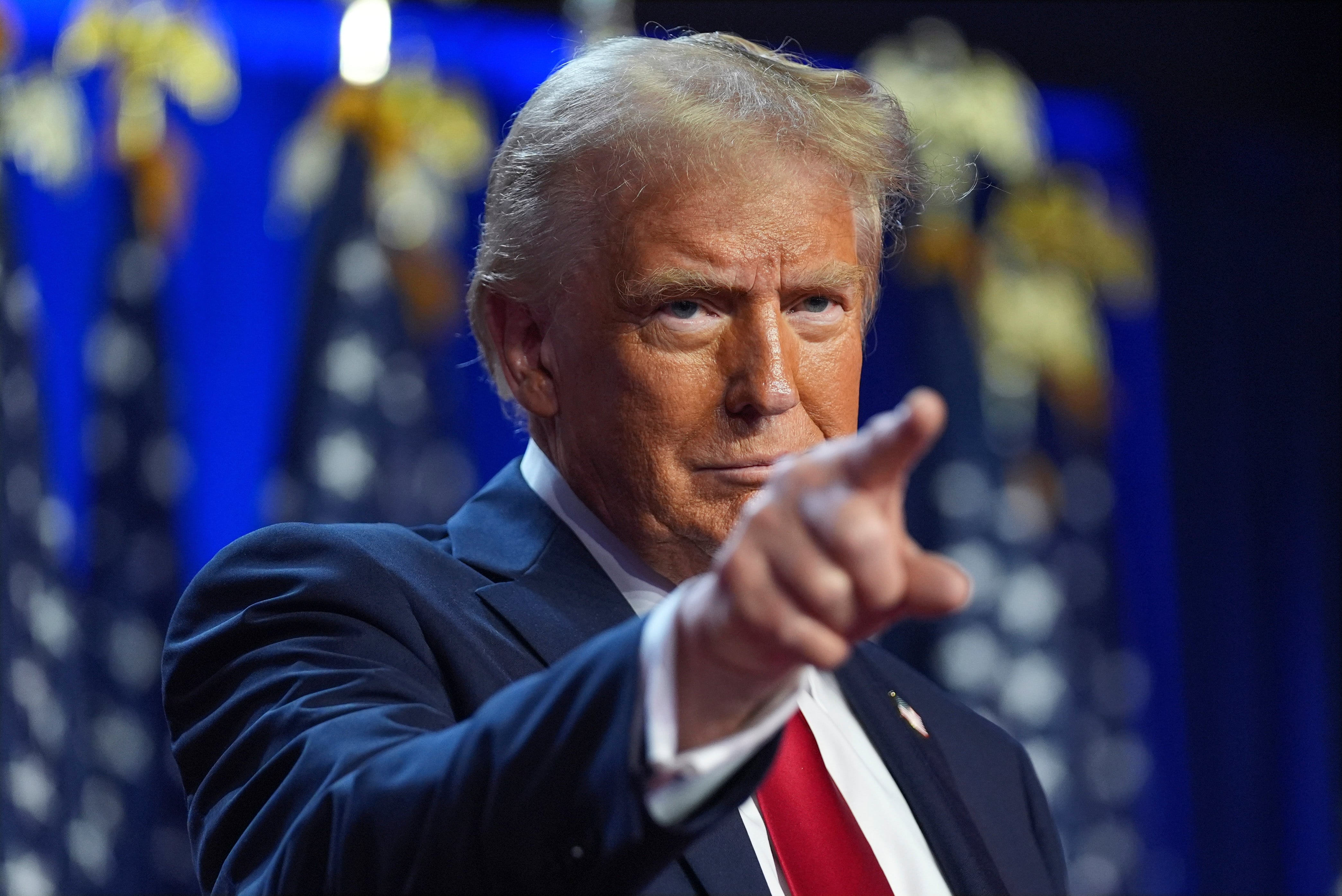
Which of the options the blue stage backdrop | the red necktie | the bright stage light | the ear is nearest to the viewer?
the red necktie

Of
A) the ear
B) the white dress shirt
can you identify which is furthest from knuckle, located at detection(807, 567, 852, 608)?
the ear

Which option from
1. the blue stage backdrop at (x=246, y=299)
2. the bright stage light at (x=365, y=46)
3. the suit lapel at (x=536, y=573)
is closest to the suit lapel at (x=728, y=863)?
the suit lapel at (x=536, y=573)

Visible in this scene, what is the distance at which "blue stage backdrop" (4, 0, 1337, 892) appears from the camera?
4621 mm

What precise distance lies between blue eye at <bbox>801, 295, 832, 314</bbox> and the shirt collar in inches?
14.8

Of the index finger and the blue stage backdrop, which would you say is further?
the blue stage backdrop

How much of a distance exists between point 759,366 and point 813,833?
0.54 meters

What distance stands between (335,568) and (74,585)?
3312 millimetres

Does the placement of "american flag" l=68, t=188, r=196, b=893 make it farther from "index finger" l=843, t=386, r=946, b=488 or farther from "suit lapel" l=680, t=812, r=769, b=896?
"index finger" l=843, t=386, r=946, b=488

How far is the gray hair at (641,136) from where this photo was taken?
1.76 m

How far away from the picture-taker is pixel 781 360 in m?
1.71

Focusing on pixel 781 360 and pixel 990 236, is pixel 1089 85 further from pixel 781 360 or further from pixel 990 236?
pixel 781 360

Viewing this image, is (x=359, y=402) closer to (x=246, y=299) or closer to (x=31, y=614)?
(x=246, y=299)

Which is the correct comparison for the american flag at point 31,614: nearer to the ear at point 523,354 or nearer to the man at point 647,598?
the man at point 647,598

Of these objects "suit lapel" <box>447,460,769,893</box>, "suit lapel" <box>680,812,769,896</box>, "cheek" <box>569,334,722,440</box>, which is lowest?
"suit lapel" <box>680,812,769,896</box>
